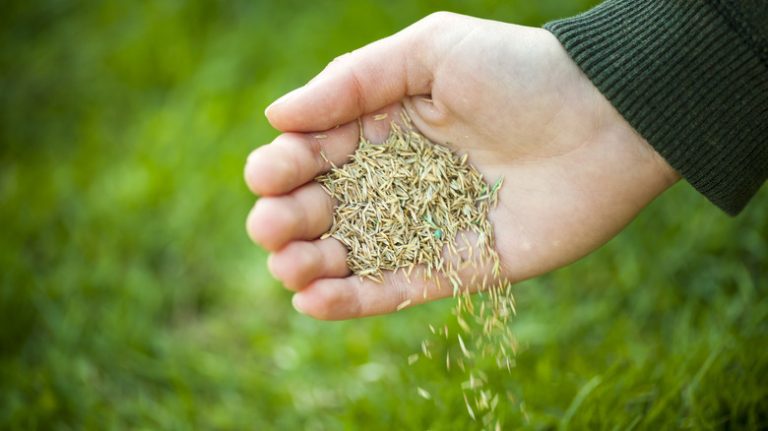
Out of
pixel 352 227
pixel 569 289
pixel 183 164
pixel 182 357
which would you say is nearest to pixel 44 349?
pixel 182 357

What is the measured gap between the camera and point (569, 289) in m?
2.89

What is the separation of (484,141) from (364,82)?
44 cm

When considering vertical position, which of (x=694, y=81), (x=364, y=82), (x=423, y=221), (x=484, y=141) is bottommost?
(x=423, y=221)

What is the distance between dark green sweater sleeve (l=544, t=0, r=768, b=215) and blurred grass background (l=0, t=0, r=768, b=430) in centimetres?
66

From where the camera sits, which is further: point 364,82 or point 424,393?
point 424,393

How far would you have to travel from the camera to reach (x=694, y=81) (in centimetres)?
200

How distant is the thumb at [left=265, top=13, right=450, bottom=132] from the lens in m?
1.99

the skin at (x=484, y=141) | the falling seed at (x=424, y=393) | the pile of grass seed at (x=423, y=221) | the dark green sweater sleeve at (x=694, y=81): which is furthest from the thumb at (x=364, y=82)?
the falling seed at (x=424, y=393)

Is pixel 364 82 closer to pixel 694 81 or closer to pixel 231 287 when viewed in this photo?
pixel 694 81

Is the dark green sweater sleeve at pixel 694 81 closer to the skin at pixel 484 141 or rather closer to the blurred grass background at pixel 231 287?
the skin at pixel 484 141

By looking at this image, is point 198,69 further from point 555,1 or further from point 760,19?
point 760,19

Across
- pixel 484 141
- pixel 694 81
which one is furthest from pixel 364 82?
pixel 694 81

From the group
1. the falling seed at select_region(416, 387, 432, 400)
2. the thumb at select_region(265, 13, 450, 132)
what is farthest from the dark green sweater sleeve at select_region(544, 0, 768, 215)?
the falling seed at select_region(416, 387, 432, 400)

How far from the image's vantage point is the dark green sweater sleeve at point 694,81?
1.96 m
